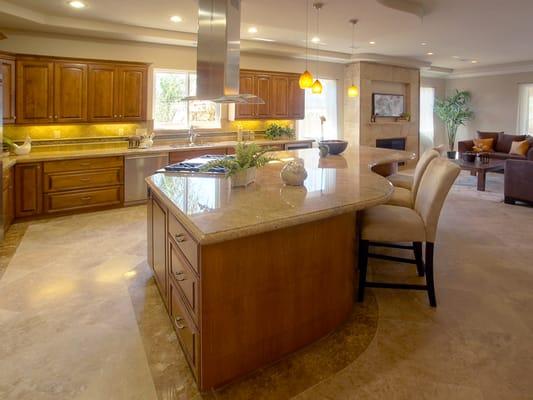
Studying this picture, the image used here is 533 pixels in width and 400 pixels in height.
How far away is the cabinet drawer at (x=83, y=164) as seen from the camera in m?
5.31

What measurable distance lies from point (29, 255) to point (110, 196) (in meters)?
1.97

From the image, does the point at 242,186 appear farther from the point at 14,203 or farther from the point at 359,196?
the point at 14,203

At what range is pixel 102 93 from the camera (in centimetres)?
584

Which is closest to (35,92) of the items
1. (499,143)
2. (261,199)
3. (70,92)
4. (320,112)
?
(70,92)

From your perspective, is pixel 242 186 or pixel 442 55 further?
pixel 442 55

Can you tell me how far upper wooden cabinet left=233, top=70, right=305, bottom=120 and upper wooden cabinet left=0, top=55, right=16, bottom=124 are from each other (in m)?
3.50

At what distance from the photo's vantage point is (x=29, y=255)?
4.01 m

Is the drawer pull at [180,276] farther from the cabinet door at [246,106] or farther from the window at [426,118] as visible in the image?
the window at [426,118]

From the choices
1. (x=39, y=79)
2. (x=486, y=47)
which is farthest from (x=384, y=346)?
(x=486, y=47)

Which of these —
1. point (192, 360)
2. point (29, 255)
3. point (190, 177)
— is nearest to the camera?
point (192, 360)

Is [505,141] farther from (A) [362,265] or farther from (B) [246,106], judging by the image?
(A) [362,265]

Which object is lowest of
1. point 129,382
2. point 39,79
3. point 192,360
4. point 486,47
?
point 129,382

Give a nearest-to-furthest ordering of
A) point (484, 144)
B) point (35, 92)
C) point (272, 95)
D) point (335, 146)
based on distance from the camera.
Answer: point (335, 146) < point (35, 92) < point (272, 95) < point (484, 144)

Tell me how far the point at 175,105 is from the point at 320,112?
3.59 m
